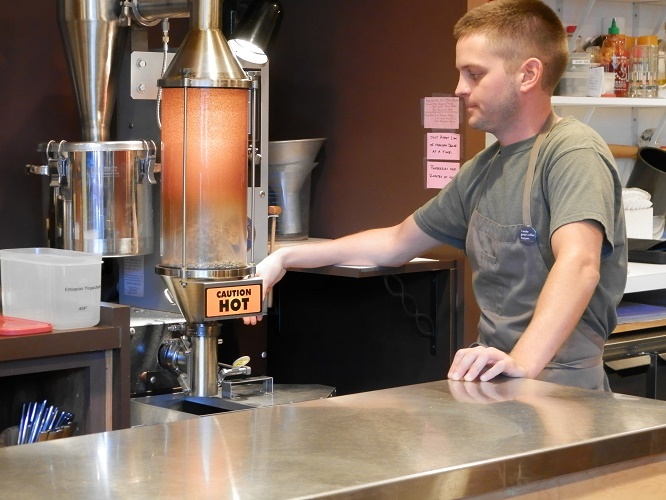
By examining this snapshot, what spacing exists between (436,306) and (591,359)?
0.85 m

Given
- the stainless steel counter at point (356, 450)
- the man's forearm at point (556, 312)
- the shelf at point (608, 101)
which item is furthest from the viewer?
the shelf at point (608, 101)

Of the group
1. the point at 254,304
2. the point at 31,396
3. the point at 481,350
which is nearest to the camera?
the point at 481,350

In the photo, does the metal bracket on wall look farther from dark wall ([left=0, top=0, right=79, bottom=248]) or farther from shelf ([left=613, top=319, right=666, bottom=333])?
dark wall ([left=0, top=0, right=79, bottom=248])

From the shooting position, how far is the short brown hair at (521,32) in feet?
7.11

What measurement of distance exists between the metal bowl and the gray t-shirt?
0.83 meters

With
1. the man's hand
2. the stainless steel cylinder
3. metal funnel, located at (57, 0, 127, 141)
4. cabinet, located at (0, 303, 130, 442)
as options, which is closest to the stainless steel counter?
the man's hand

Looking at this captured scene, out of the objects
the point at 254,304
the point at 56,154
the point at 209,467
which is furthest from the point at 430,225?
the point at 209,467

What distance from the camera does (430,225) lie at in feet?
7.96

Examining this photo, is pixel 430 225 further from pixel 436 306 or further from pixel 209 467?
pixel 209 467

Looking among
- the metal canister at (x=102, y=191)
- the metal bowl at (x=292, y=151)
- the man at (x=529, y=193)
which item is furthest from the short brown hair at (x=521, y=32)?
A: the metal bowl at (x=292, y=151)

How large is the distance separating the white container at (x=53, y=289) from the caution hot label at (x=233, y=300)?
29 cm

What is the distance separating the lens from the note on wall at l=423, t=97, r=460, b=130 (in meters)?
2.86

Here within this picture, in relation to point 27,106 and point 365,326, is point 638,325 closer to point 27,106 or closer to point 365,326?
point 365,326

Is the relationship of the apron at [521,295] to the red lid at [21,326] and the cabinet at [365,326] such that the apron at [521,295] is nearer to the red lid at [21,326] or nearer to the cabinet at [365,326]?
the cabinet at [365,326]
